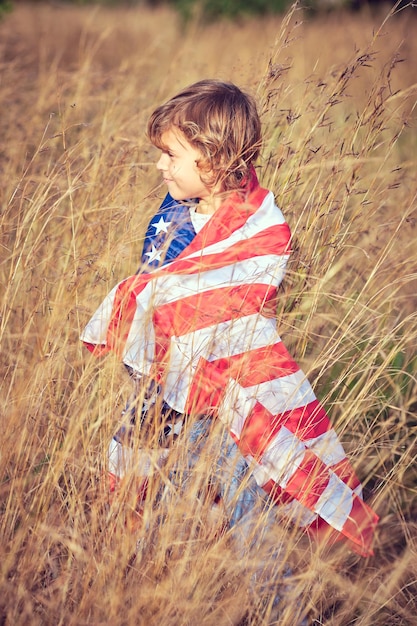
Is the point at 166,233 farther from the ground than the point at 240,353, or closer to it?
farther from the ground

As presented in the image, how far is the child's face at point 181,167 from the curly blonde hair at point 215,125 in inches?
0.5

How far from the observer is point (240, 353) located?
158 cm

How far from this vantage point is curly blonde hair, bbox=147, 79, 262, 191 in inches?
64.7

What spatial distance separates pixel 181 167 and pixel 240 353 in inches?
19.0

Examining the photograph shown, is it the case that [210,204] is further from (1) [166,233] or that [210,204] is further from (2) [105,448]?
(2) [105,448]

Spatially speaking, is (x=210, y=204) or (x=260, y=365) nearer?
(x=260, y=365)

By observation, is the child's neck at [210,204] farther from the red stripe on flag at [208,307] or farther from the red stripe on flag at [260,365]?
the red stripe on flag at [260,365]

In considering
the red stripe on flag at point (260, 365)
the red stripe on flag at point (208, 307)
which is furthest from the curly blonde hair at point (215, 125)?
the red stripe on flag at point (260, 365)

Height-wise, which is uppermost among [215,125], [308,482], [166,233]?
[215,125]

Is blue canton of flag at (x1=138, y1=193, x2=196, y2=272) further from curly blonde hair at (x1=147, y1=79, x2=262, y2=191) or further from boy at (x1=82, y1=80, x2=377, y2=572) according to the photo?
curly blonde hair at (x1=147, y1=79, x2=262, y2=191)

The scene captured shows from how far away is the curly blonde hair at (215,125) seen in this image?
1644 millimetres

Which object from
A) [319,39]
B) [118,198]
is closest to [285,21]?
[118,198]

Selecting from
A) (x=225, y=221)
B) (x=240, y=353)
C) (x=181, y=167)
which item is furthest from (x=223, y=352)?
(x=181, y=167)

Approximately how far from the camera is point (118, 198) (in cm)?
220
